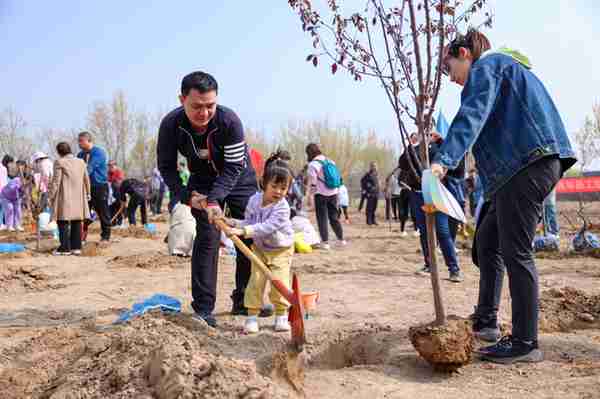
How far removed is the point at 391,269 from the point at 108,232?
602 centimetres

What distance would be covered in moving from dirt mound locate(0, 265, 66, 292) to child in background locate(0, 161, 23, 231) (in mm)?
6816

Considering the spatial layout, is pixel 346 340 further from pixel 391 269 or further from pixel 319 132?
pixel 319 132

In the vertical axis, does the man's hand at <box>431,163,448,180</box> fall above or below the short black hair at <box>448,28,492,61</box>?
below

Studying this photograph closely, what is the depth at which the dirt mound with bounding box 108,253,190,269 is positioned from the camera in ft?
26.8

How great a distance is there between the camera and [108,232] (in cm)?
1130

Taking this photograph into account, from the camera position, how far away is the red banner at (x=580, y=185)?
1859 centimetres

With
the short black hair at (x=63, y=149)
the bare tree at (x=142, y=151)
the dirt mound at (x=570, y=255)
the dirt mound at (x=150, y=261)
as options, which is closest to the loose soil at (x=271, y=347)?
the dirt mound at (x=150, y=261)

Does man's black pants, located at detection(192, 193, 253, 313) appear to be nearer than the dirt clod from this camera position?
No

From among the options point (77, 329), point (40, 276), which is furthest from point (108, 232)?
point (77, 329)

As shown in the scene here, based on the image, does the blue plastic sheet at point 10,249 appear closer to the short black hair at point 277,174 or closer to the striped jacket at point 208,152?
the striped jacket at point 208,152

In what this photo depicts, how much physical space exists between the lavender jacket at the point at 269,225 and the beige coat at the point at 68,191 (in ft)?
19.0

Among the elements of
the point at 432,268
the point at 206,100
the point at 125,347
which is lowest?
the point at 125,347

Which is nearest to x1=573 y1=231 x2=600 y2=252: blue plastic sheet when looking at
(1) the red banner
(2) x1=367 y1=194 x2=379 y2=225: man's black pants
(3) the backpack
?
(3) the backpack

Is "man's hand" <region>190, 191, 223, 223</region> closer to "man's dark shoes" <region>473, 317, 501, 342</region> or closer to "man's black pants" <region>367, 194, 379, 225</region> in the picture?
"man's dark shoes" <region>473, 317, 501, 342</region>
